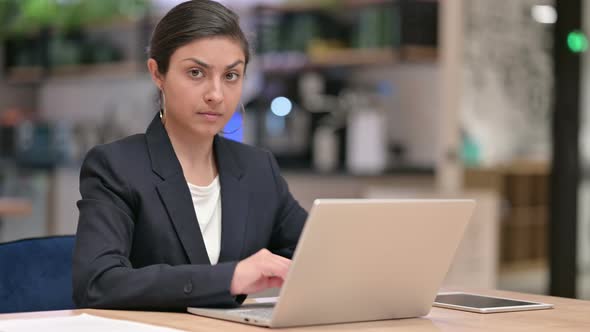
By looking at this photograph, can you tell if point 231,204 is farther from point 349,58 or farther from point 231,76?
point 349,58

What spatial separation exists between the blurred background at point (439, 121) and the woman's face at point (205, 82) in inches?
119

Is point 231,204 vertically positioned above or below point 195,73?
below

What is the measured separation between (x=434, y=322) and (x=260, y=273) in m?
0.28

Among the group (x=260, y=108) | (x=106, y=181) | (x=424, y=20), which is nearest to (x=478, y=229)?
(x=424, y=20)

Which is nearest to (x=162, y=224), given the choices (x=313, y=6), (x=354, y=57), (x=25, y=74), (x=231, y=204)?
(x=231, y=204)

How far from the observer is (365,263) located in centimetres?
146

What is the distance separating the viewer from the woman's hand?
60.8 inches

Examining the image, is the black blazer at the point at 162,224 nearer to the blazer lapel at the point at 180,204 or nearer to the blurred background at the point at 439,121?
the blazer lapel at the point at 180,204

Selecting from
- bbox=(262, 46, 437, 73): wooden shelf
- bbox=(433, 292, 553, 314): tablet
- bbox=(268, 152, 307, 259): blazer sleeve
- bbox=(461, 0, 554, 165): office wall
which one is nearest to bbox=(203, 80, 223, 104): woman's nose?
bbox=(268, 152, 307, 259): blazer sleeve

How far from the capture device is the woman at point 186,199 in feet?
5.20

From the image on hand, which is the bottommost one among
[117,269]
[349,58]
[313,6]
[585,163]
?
[585,163]

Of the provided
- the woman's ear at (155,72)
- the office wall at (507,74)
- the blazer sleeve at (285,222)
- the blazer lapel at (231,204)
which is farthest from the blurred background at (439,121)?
the woman's ear at (155,72)

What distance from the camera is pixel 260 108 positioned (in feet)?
18.9

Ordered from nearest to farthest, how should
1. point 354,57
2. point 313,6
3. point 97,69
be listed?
point 354,57
point 313,6
point 97,69
